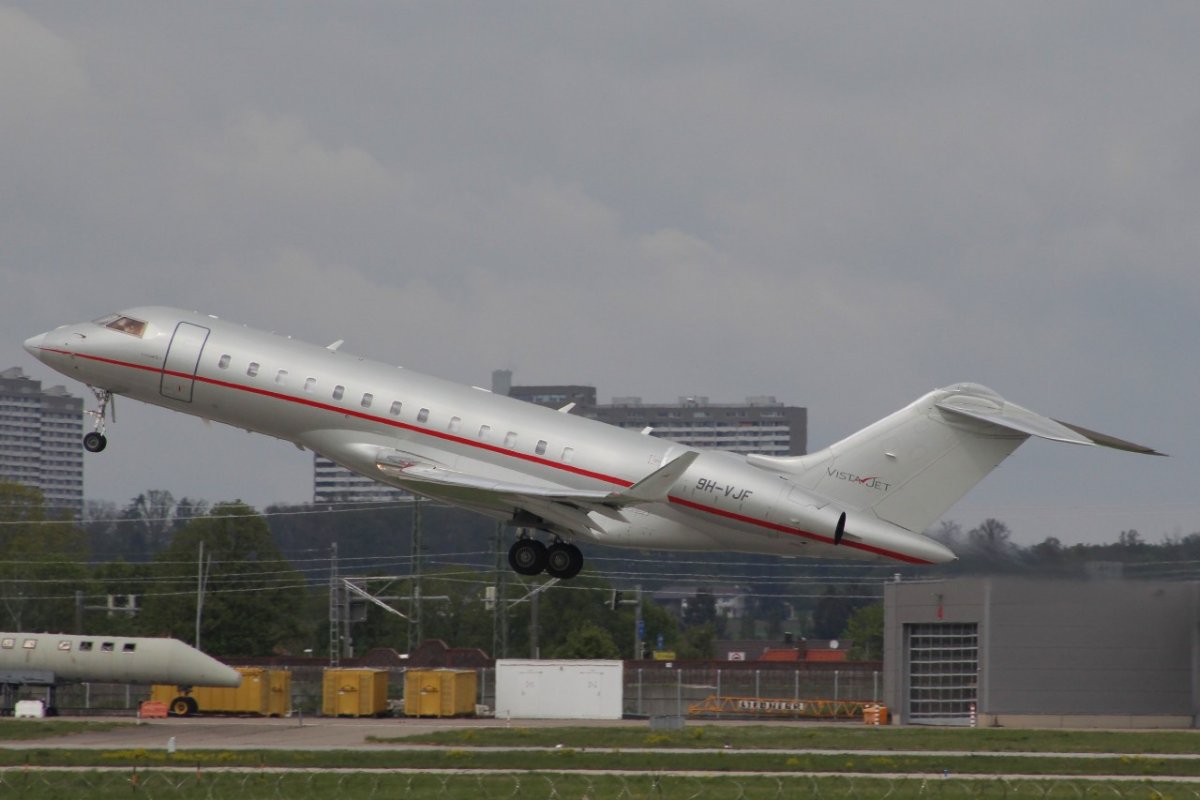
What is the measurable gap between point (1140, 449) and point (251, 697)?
33661 millimetres

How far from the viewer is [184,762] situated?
32938 millimetres

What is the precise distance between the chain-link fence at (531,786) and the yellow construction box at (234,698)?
23.5 meters

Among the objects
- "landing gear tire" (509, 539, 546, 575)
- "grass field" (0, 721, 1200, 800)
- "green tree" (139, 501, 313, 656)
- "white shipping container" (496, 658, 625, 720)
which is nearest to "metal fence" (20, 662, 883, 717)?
"white shipping container" (496, 658, 625, 720)

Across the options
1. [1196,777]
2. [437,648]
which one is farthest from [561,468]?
[437,648]

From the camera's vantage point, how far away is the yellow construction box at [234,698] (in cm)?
5431

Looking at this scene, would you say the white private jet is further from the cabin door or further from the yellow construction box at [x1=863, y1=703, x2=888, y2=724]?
the yellow construction box at [x1=863, y1=703, x2=888, y2=724]

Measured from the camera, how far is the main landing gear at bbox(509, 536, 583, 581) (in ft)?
111

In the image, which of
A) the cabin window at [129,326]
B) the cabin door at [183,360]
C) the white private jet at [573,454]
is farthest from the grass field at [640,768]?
the cabin window at [129,326]

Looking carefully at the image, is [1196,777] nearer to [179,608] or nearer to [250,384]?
[250,384]

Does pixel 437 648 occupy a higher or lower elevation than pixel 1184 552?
lower

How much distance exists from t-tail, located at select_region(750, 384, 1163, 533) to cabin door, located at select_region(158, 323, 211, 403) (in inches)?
431

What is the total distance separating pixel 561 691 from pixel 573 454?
2315 centimetres

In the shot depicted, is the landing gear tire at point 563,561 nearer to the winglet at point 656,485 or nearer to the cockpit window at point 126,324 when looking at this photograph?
the winglet at point 656,485

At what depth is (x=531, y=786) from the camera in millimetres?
28312
